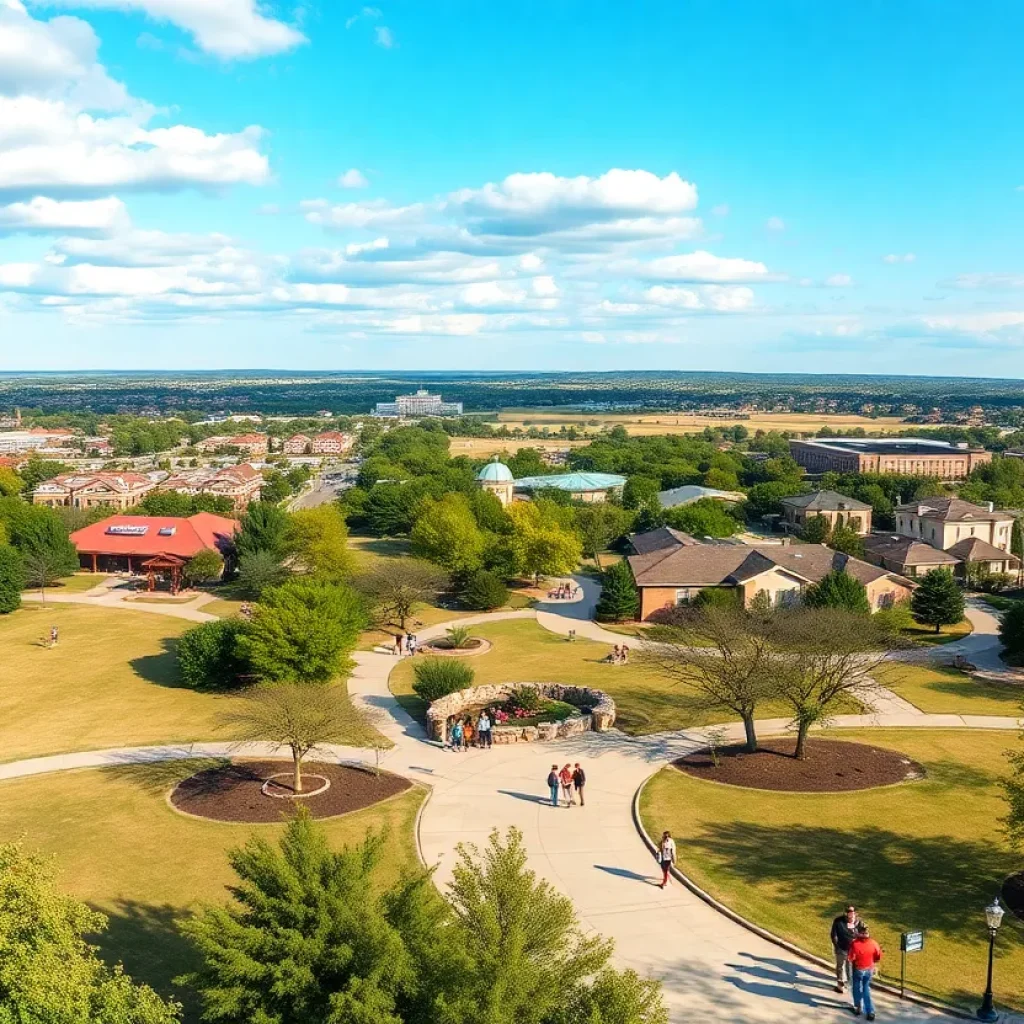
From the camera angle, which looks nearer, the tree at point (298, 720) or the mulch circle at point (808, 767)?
the tree at point (298, 720)

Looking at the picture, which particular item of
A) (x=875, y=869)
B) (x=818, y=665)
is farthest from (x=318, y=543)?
→ (x=875, y=869)

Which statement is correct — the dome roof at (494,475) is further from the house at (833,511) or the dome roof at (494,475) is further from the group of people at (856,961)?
the group of people at (856,961)

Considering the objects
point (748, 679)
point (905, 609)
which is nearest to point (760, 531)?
point (905, 609)

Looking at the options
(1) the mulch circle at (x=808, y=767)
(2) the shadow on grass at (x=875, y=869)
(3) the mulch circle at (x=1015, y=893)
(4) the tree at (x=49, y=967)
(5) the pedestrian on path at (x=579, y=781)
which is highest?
(4) the tree at (x=49, y=967)

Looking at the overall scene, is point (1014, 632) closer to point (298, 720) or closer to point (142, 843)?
point (298, 720)

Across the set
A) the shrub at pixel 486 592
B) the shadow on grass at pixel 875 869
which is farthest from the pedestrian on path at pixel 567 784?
the shrub at pixel 486 592

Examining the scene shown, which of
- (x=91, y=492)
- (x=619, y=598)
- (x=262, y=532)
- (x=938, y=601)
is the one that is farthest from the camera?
(x=91, y=492)
